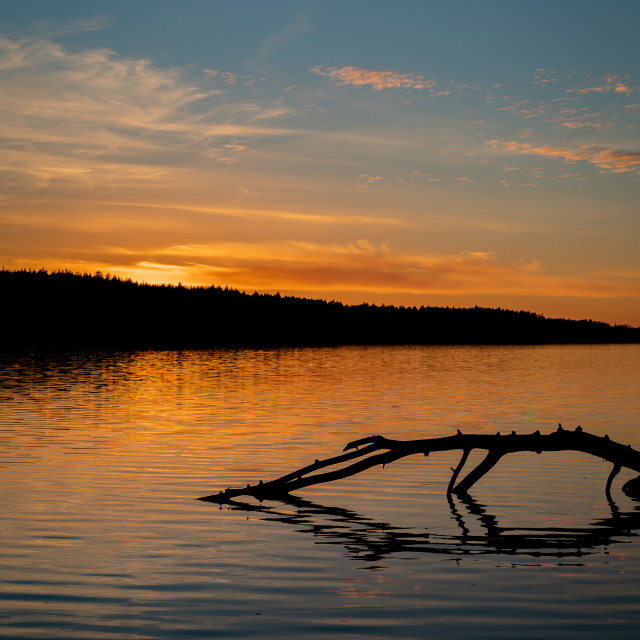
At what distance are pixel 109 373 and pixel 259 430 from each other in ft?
117

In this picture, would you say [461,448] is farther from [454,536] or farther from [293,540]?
[293,540]

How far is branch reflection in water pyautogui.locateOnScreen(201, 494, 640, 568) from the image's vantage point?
1447cm

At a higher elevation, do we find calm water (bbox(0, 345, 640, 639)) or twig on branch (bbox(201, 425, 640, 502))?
twig on branch (bbox(201, 425, 640, 502))

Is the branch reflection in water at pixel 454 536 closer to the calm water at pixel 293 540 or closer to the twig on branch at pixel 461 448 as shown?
the calm water at pixel 293 540

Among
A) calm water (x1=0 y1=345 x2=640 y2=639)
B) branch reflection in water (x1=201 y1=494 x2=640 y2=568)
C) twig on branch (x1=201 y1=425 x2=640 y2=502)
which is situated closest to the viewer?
calm water (x1=0 y1=345 x2=640 y2=639)

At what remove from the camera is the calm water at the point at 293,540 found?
429 inches

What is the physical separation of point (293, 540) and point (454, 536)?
2846mm

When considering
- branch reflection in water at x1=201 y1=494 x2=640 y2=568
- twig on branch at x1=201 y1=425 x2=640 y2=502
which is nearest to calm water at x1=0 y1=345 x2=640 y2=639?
branch reflection in water at x1=201 y1=494 x2=640 y2=568

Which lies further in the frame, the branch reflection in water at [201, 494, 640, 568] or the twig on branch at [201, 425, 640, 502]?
the twig on branch at [201, 425, 640, 502]

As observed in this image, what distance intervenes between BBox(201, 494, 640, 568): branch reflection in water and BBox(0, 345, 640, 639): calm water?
0.06 metres

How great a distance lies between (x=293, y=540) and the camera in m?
15.1

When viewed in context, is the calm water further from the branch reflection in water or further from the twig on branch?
the twig on branch

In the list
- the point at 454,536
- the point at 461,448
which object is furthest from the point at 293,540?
the point at 461,448

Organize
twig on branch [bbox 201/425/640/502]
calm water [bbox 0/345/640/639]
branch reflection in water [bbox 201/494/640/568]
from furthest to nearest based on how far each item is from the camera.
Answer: twig on branch [bbox 201/425/640/502], branch reflection in water [bbox 201/494/640/568], calm water [bbox 0/345/640/639]
